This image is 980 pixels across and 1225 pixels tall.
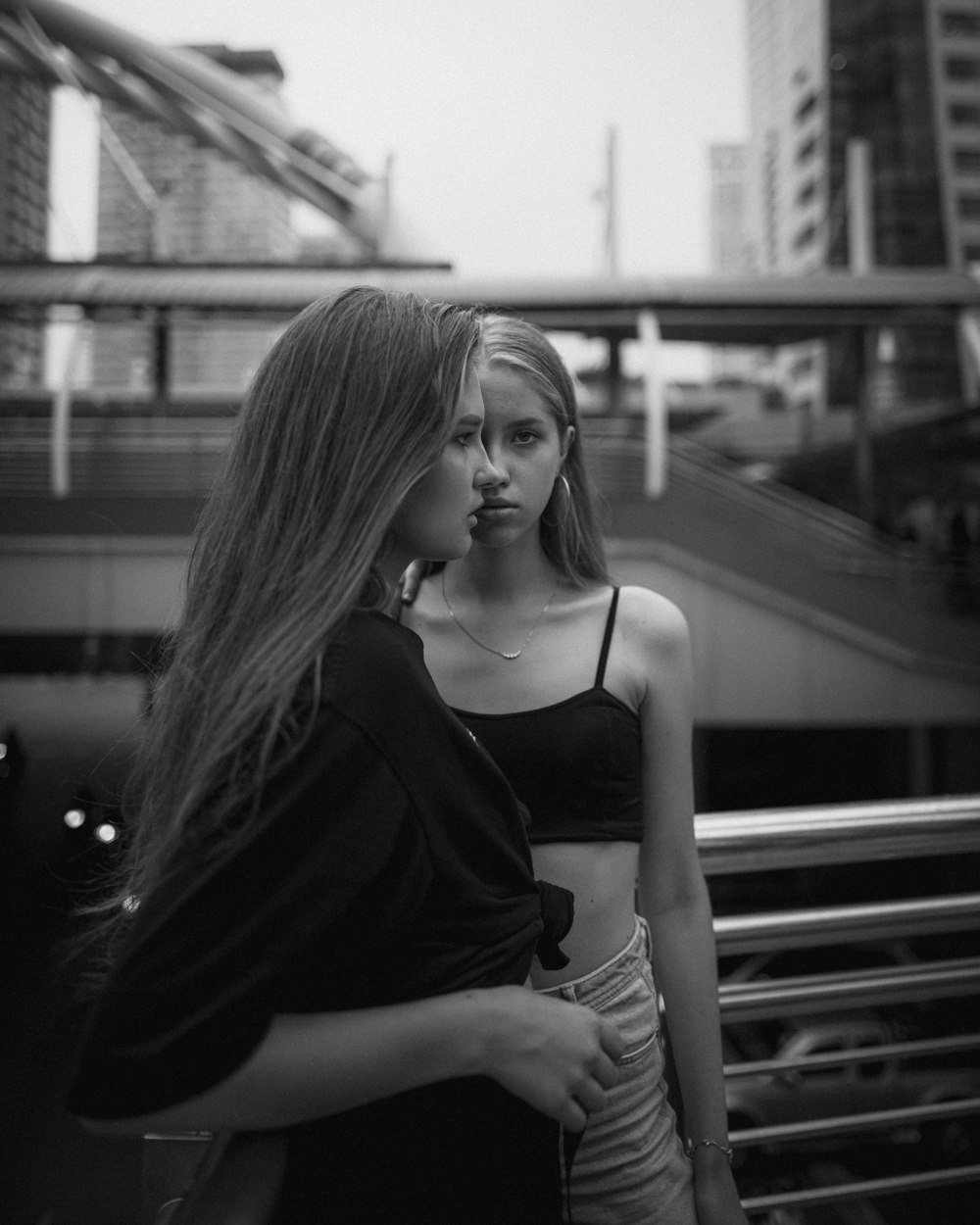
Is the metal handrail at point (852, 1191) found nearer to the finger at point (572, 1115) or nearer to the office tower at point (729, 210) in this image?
the finger at point (572, 1115)

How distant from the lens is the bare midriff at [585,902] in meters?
1.53

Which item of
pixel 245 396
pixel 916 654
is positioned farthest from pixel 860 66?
pixel 245 396

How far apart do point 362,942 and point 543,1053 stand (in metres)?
0.24

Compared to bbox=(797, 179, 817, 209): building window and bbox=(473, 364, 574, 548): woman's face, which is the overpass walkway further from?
bbox=(797, 179, 817, 209): building window

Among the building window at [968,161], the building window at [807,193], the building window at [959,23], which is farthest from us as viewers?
the building window at [807,193]

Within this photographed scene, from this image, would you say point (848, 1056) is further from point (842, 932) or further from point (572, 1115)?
point (572, 1115)

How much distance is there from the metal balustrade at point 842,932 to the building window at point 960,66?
37.6 metres

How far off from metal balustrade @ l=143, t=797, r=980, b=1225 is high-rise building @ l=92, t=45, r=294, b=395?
11219 millimetres

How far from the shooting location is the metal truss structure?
19.2 metres

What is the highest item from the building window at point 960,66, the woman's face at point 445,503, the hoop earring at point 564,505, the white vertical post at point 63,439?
the building window at point 960,66

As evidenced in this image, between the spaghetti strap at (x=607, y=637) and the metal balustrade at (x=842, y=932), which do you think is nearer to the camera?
the spaghetti strap at (x=607, y=637)

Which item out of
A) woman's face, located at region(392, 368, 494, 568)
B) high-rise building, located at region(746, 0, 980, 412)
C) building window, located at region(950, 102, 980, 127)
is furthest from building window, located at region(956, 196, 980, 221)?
woman's face, located at region(392, 368, 494, 568)

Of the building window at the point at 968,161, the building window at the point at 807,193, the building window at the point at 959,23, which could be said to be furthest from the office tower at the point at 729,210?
the building window at the point at 959,23

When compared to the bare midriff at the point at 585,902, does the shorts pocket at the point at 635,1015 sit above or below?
below
